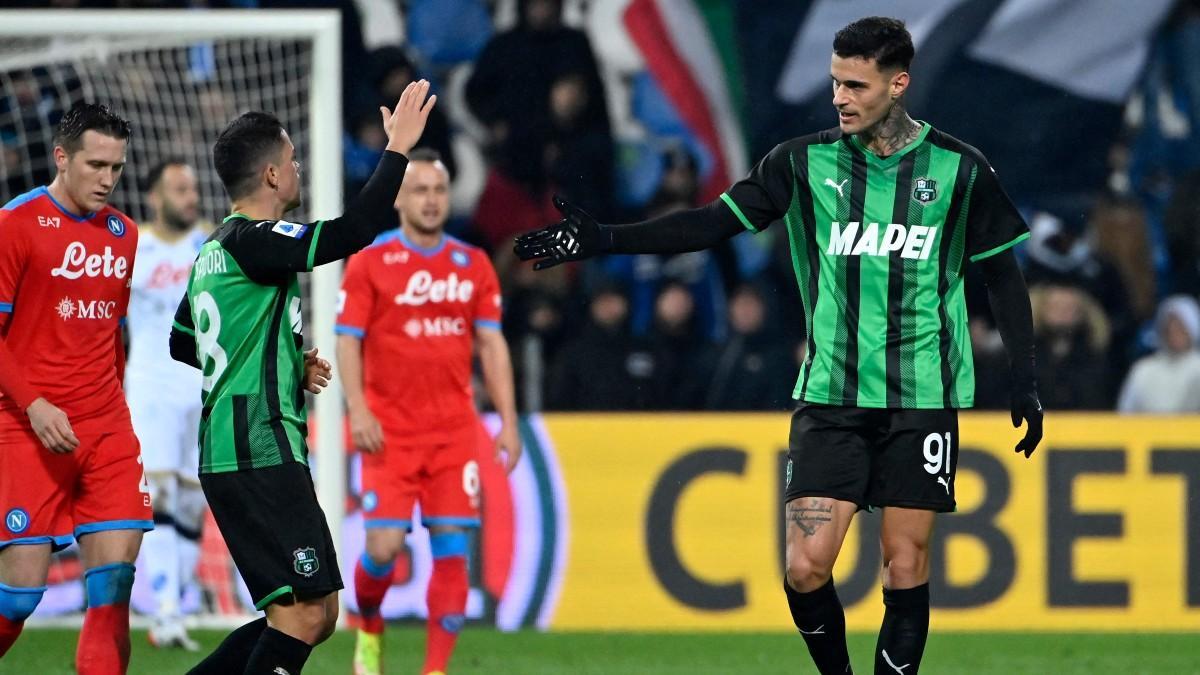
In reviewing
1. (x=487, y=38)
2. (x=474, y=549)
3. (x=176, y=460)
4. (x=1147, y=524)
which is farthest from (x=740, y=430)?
(x=487, y=38)

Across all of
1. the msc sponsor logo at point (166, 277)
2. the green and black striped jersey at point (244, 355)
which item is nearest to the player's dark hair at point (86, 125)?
the green and black striped jersey at point (244, 355)

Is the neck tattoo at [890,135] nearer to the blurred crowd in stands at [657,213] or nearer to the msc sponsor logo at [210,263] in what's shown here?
the msc sponsor logo at [210,263]

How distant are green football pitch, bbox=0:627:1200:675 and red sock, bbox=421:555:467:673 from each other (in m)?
0.76

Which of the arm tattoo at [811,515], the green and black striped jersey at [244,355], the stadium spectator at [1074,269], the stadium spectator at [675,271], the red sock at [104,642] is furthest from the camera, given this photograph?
the stadium spectator at [675,271]

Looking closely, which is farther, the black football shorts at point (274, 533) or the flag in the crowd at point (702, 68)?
the flag in the crowd at point (702, 68)

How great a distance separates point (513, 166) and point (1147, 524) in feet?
14.4

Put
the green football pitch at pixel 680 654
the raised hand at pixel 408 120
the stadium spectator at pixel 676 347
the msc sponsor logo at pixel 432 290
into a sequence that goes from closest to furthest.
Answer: the raised hand at pixel 408 120 → the msc sponsor logo at pixel 432 290 → the green football pitch at pixel 680 654 → the stadium spectator at pixel 676 347

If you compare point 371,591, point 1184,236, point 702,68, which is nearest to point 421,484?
point 371,591

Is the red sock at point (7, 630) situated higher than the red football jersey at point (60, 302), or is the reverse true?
the red football jersey at point (60, 302)

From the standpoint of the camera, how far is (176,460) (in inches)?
336

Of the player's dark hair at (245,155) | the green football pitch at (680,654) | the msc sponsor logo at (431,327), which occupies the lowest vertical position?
the green football pitch at (680,654)

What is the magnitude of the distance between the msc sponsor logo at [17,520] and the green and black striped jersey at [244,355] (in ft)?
3.02

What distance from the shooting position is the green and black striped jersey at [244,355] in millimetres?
4992

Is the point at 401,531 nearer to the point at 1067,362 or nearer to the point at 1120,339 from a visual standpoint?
the point at 1067,362
